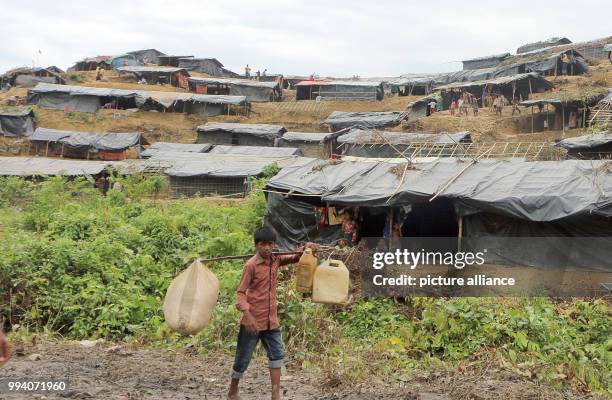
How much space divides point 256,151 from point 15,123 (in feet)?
44.4

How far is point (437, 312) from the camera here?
7.36m

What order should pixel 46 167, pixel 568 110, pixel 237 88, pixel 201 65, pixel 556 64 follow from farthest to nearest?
pixel 201 65 → pixel 237 88 → pixel 556 64 → pixel 568 110 → pixel 46 167

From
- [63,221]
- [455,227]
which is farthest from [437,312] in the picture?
[63,221]

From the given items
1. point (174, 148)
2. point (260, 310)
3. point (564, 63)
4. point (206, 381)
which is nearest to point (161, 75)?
point (174, 148)

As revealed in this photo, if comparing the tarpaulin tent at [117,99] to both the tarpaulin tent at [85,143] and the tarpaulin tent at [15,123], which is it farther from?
the tarpaulin tent at [85,143]

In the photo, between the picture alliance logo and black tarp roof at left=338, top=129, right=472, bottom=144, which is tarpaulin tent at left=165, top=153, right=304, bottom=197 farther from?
the picture alliance logo

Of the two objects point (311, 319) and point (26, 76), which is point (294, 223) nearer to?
point (311, 319)

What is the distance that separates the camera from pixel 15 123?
32875mm

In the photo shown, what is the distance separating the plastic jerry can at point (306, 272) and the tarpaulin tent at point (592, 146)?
1505 centimetres

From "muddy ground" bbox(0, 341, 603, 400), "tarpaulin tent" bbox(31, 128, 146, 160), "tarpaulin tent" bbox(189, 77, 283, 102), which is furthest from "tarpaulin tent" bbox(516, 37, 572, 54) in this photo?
"muddy ground" bbox(0, 341, 603, 400)

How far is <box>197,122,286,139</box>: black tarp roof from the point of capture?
32.2 metres

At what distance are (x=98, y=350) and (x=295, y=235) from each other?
7.52 meters

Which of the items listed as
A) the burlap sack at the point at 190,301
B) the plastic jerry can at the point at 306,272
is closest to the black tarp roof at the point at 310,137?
A: the plastic jerry can at the point at 306,272

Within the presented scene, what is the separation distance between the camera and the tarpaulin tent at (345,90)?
38500 mm
